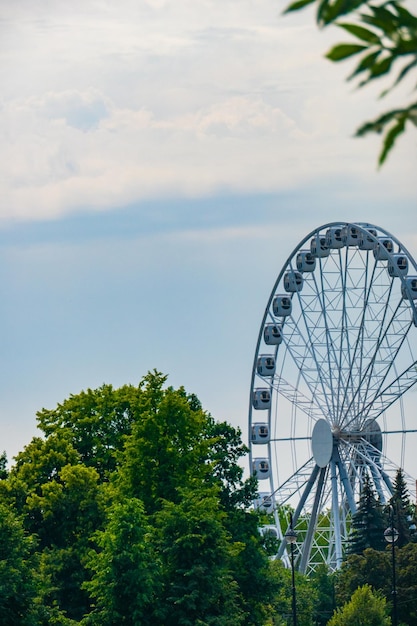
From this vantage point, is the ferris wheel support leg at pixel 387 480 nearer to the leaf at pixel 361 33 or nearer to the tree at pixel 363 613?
the tree at pixel 363 613

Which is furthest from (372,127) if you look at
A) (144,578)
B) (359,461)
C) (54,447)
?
(359,461)

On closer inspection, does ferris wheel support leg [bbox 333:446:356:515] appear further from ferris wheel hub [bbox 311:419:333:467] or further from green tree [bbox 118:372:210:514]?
green tree [bbox 118:372:210:514]

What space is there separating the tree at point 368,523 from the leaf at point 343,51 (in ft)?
234

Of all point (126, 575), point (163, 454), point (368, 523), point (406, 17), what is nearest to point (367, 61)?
point (406, 17)

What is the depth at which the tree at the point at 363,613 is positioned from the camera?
6297 centimetres

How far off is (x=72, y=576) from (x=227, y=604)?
9.45 m

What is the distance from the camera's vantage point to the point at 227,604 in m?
50.8

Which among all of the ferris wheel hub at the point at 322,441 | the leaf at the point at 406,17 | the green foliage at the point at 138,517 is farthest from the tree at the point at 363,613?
the leaf at the point at 406,17

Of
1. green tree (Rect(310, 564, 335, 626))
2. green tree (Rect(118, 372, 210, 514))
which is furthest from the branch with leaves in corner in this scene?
green tree (Rect(310, 564, 335, 626))

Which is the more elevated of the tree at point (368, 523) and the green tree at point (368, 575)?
the tree at point (368, 523)

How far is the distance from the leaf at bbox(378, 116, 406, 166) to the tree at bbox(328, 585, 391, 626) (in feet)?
194

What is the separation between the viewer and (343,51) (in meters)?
5.18

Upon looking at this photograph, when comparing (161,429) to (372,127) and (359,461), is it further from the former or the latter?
(372,127)

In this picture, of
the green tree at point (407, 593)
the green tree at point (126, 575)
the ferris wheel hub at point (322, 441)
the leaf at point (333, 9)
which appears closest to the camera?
the leaf at point (333, 9)
